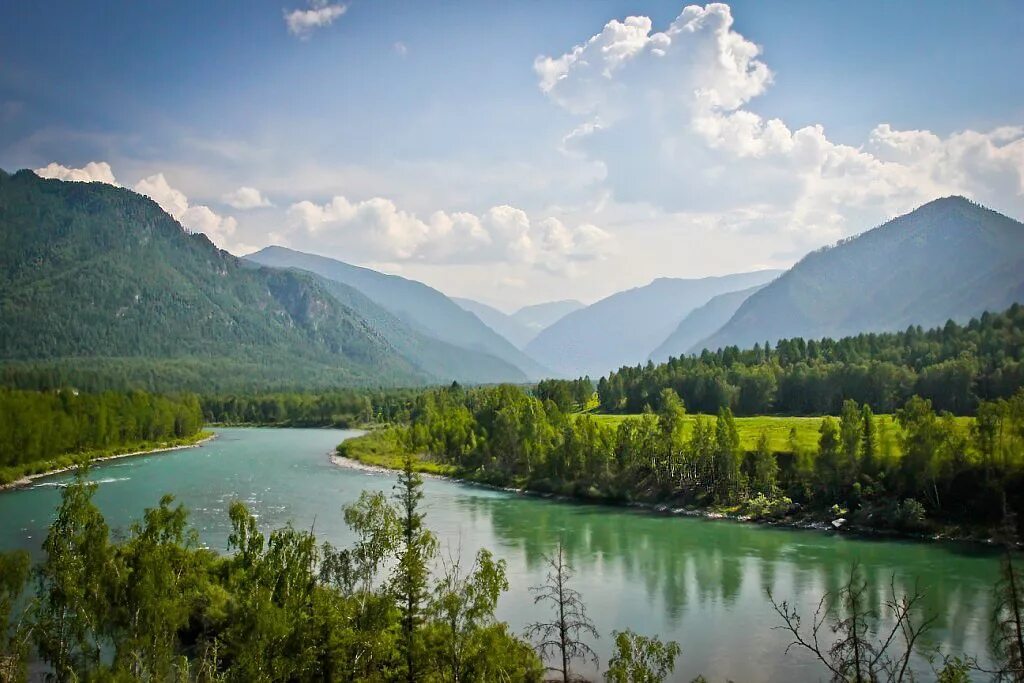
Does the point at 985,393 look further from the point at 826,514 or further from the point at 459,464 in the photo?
the point at 459,464

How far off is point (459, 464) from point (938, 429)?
199 ft

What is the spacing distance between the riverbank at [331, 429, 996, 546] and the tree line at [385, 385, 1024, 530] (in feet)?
2.03

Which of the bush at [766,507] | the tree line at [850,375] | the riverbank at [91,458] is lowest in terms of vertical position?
the bush at [766,507]

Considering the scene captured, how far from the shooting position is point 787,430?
283ft

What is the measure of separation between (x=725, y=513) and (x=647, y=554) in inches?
658

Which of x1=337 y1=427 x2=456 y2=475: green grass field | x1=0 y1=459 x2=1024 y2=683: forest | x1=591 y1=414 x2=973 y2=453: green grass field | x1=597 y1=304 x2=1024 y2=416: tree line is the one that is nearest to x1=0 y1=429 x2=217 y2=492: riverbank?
x1=337 y1=427 x2=456 y2=475: green grass field

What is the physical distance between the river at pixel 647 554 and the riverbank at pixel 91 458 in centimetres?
306

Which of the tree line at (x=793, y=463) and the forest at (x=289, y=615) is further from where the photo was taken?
the tree line at (x=793, y=463)

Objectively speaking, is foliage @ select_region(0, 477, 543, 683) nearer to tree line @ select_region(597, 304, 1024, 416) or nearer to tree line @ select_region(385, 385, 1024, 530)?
tree line @ select_region(385, 385, 1024, 530)

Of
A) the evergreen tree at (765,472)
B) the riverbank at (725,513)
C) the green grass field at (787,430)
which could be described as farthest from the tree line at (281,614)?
the green grass field at (787,430)

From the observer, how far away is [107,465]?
97.3 meters

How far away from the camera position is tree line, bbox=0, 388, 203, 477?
89.4m

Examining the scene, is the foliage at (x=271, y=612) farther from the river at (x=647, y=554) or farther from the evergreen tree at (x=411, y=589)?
the river at (x=647, y=554)

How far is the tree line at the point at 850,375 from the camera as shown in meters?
92.6
